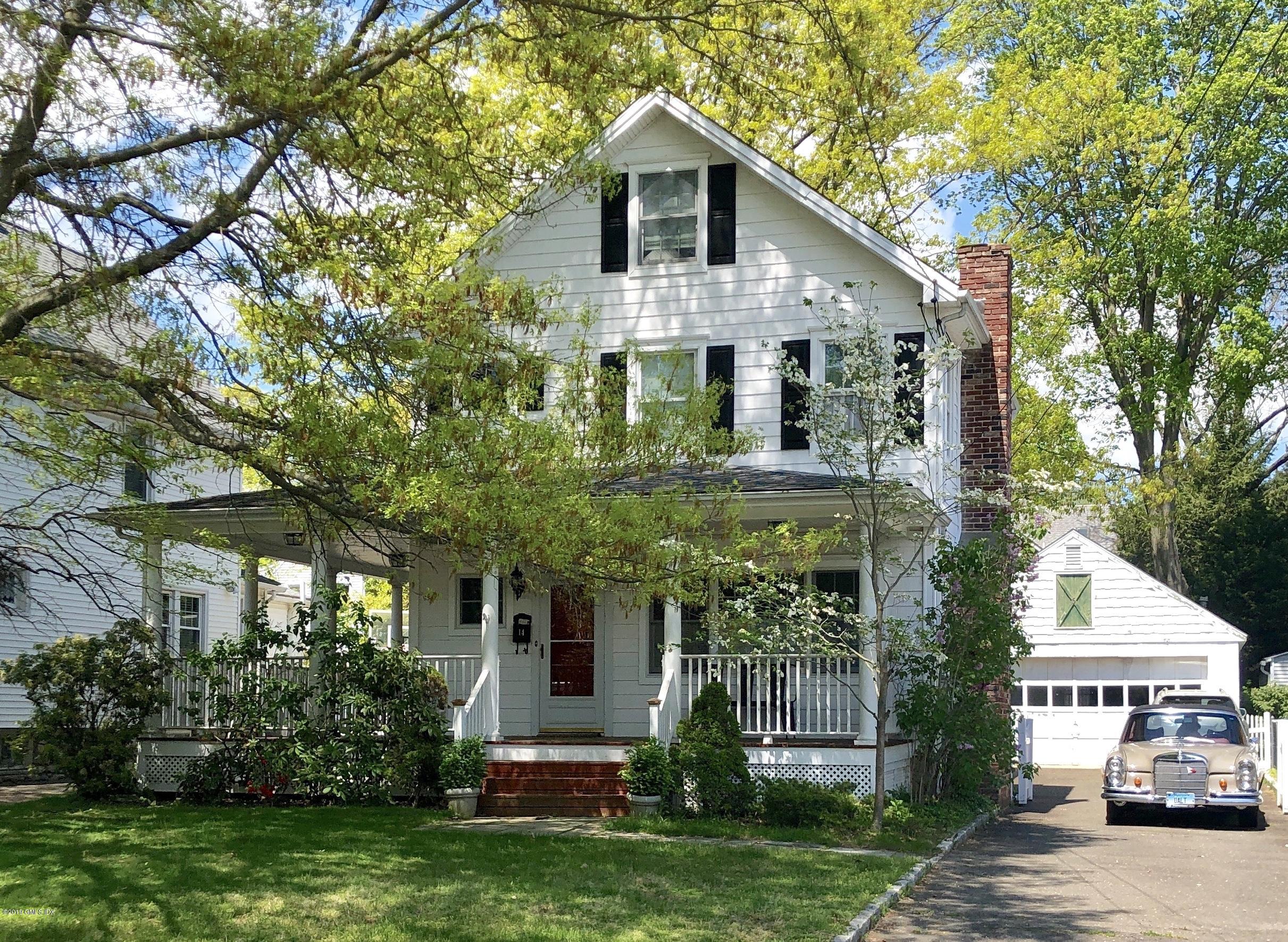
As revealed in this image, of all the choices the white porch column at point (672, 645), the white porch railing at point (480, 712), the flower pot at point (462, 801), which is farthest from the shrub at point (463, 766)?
the white porch column at point (672, 645)

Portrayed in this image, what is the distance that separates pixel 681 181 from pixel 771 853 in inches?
396

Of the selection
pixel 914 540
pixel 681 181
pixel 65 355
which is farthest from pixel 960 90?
pixel 65 355

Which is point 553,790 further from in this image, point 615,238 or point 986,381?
point 986,381

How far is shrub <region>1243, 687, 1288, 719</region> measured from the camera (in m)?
30.1

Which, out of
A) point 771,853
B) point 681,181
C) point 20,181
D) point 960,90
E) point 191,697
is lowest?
point 771,853

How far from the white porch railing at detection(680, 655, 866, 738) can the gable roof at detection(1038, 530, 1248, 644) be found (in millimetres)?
12931

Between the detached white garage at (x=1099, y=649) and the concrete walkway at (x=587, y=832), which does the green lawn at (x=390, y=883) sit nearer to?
the concrete walkway at (x=587, y=832)

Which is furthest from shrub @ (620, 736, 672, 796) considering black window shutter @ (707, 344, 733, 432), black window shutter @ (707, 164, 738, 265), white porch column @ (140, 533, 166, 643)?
black window shutter @ (707, 164, 738, 265)

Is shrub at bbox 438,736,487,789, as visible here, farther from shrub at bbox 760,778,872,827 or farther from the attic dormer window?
the attic dormer window

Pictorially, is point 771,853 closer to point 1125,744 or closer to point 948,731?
point 948,731

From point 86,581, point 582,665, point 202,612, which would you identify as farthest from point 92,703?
point 202,612

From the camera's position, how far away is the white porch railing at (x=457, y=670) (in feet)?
56.5

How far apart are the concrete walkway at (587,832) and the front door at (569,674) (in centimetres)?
332

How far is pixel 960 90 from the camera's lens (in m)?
29.6
